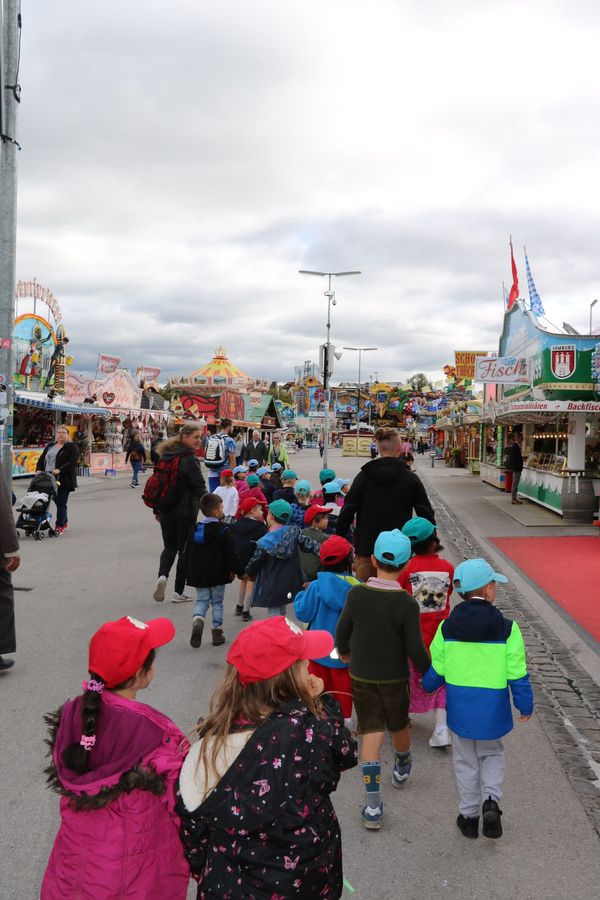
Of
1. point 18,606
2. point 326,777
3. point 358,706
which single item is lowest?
point 18,606

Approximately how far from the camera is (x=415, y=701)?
4168mm

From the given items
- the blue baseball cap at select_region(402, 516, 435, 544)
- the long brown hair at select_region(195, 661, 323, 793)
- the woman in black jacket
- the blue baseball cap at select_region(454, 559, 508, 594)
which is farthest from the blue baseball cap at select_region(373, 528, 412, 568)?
the woman in black jacket

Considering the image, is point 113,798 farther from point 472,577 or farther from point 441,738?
point 441,738

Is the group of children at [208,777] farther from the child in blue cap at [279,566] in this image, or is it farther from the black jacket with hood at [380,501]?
the black jacket with hood at [380,501]

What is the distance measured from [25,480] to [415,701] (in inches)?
730

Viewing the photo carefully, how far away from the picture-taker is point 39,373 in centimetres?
2350

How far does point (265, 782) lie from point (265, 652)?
1.08 feet

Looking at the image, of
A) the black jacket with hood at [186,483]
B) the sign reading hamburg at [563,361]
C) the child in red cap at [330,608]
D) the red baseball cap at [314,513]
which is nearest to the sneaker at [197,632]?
the red baseball cap at [314,513]

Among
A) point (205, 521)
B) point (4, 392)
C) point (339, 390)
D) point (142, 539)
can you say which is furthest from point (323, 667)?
point (339, 390)

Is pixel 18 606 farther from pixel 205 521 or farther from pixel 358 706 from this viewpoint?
pixel 358 706

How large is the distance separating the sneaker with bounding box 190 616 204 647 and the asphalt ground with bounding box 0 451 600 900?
10cm

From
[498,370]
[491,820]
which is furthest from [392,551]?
[498,370]

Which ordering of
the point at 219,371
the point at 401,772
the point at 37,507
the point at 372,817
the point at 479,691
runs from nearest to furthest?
1. the point at 479,691
2. the point at 372,817
3. the point at 401,772
4. the point at 37,507
5. the point at 219,371

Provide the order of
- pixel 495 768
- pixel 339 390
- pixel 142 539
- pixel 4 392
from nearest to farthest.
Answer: pixel 495 768 → pixel 4 392 → pixel 142 539 → pixel 339 390
